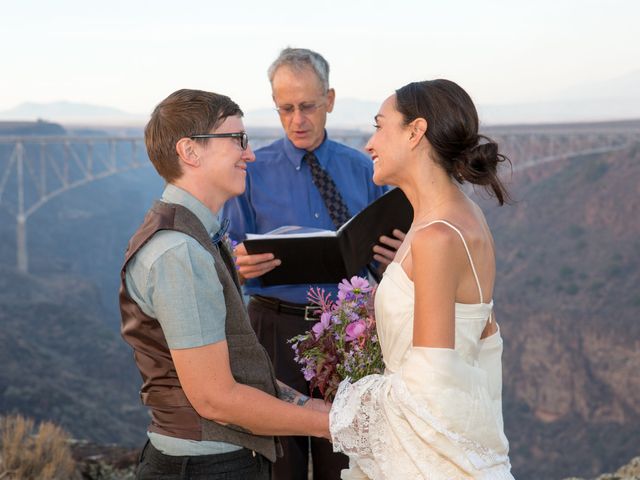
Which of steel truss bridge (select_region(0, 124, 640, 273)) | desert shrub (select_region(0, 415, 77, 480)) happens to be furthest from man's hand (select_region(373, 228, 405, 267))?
steel truss bridge (select_region(0, 124, 640, 273))

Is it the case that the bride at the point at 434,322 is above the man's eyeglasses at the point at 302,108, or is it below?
below

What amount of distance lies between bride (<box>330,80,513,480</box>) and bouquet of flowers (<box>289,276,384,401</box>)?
103 millimetres

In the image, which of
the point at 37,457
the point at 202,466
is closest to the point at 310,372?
the point at 202,466

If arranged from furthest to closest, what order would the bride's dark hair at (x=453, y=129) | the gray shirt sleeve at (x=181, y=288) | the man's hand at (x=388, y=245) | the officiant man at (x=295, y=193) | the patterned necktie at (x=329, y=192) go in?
the patterned necktie at (x=329, y=192)
the officiant man at (x=295, y=193)
the man's hand at (x=388, y=245)
the bride's dark hair at (x=453, y=129)
the gray shirt sleeve at (x=181, y=288)

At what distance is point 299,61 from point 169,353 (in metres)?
1.84

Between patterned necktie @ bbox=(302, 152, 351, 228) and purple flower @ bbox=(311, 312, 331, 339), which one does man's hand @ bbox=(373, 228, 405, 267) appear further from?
purple flower @ bbox=(311, 312, 331, 339)

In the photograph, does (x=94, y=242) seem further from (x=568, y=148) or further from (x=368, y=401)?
(x=368, y=401)

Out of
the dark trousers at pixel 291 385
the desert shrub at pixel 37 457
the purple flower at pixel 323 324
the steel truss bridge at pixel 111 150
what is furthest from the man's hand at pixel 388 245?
the steel truss bridge at pixel 111 150

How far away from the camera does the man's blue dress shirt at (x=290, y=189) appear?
3799mm

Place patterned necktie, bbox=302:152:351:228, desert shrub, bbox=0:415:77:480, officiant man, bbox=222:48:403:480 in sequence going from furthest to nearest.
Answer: desert shrub, bbox=0:415:77:480 < patterned necktie, bbox=302:152:351:228 < officiant man, bbox=222:48:403:480

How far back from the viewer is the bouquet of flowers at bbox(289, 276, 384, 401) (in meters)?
2.51

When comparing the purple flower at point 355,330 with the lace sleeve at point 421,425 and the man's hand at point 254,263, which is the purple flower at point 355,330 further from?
the man's hand at point 254,263

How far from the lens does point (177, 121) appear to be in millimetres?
2227

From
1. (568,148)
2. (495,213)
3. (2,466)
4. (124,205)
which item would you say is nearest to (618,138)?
(568,148)
